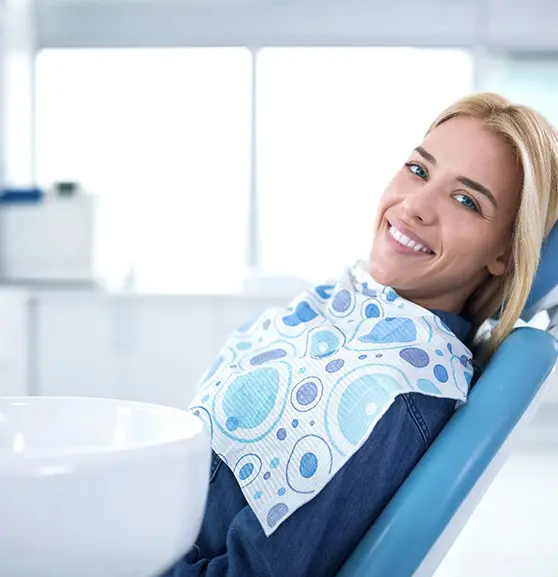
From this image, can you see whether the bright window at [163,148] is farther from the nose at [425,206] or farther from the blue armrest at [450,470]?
the blue armrest at [450,470]

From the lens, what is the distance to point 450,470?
1023 mm

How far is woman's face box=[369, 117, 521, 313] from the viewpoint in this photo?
1.26 m

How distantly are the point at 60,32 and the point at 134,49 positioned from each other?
1.26 ft

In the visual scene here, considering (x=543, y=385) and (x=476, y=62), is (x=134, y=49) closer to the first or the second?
(x=476, y=62)

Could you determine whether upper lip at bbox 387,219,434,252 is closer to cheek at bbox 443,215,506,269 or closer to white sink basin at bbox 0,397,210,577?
cheek at bbox 443,215,506,269

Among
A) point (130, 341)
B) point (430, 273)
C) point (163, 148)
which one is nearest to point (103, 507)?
point (430, 273)

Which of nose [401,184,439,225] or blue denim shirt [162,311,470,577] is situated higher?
nose [401,184,439,225]

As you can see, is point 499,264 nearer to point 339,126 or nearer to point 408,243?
point 408,243

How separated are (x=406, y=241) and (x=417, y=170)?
0.12 metres

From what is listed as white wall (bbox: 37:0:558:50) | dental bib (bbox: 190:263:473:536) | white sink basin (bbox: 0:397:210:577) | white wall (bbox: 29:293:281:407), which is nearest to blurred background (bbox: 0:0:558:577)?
white wall (bbox: 37:0:558:50)

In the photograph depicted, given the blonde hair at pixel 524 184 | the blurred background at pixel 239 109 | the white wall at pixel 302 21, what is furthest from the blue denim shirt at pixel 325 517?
the white wall at pixel 302 21

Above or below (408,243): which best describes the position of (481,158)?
above

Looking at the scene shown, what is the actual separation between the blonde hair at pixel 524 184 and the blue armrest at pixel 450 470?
0.40 ft

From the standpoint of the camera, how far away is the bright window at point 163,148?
4.38 metres
